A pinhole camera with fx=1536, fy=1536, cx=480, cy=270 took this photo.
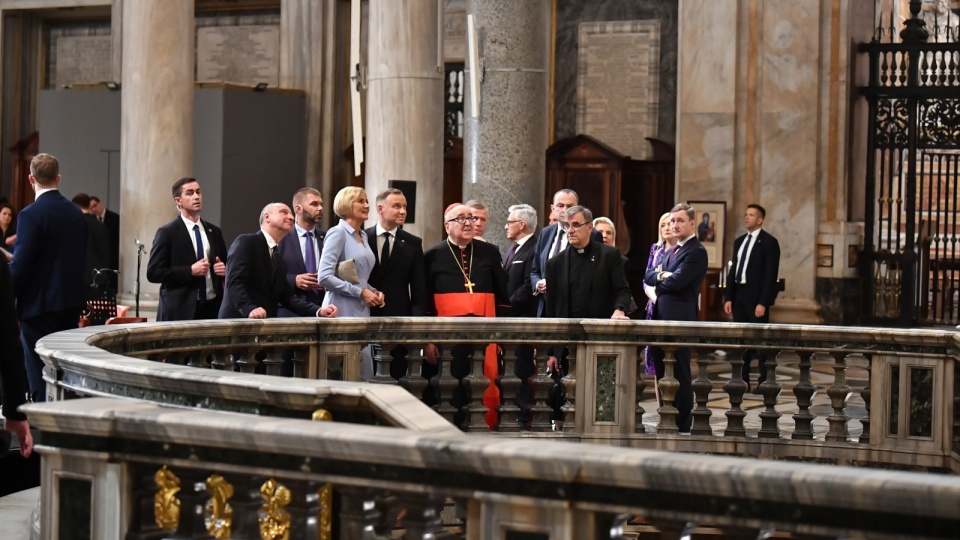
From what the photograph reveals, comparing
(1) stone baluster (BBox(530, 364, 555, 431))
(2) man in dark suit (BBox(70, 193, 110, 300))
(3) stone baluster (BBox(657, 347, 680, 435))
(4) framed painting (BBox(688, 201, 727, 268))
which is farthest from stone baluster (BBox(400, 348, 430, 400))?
(4) framed painting (BBox(688, 201, 727, 268))

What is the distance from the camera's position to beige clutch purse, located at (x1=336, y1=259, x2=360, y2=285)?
8219mm

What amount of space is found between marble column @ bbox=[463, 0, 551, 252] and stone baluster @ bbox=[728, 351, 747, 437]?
4.53 meters

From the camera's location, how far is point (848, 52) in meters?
16.1

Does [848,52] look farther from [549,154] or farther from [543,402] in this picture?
[543,402]

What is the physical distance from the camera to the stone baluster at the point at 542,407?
27.4ft

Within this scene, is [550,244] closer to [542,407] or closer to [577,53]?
[542,407]

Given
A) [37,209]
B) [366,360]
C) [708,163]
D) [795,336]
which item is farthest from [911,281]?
[37,209]

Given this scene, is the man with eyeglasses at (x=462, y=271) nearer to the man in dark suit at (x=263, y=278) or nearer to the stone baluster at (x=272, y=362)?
the man in dark suit at (x=263, y=278)

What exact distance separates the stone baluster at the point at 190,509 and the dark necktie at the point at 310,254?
17.4 ft

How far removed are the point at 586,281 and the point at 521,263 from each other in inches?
38.1

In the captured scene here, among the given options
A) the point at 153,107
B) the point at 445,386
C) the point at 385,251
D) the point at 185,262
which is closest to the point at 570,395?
the point at 445,386

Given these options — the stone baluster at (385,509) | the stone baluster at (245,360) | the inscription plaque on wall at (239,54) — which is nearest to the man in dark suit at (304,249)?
the stone baluster at (245,360)

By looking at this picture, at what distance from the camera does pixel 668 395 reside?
27.4 feet

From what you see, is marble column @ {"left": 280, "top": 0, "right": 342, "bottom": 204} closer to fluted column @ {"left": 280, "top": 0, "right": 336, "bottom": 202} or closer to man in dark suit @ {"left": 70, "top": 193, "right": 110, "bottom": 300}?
fluted column @ {"left": 280, "top": 0, "right": 336, "bottom": 202}
